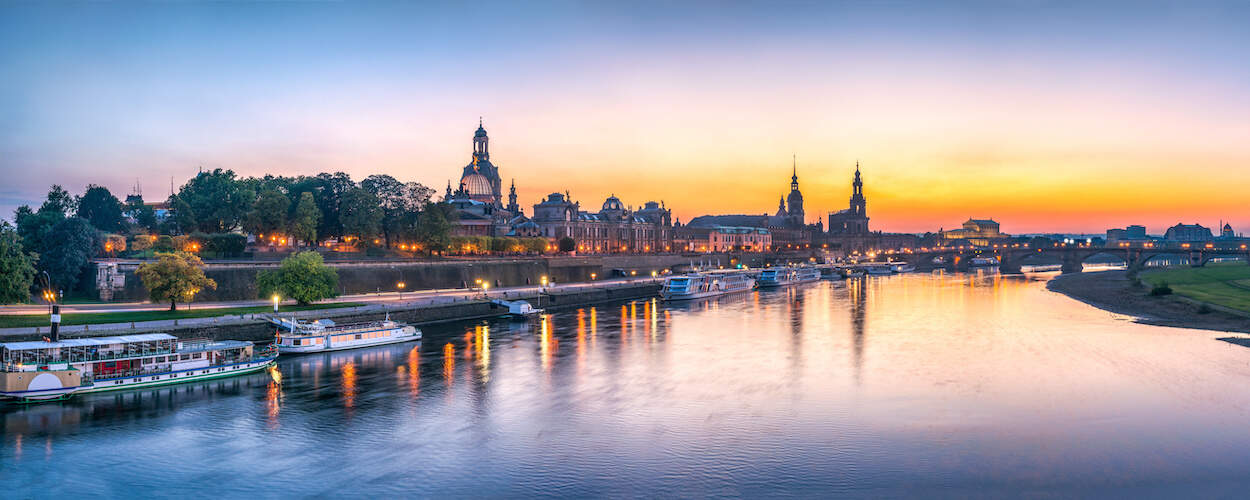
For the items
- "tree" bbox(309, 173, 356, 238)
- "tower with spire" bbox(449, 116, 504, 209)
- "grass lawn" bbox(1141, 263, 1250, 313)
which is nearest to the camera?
"grass lawn" bbox(1141, 263, 1250, 313)

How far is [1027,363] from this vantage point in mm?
48406

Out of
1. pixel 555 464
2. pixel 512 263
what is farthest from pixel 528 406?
pixel 512 263

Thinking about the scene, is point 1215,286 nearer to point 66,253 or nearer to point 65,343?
point 65,343

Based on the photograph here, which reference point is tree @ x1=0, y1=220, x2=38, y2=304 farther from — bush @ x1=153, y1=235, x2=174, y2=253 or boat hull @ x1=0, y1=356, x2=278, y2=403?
bush @ x1=153, y1=235, x2=174, y2=253

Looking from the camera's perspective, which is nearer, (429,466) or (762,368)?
(429,466)

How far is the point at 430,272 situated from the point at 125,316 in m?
41.9

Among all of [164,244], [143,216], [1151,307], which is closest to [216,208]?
[164,244]

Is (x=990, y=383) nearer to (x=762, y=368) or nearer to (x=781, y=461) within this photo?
(x=762, y=368)

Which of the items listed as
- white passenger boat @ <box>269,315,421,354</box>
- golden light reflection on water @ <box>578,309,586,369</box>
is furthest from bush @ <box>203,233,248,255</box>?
golden light reflection on water @ <box>578,309,586,369</box>

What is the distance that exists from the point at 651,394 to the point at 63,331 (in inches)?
1328

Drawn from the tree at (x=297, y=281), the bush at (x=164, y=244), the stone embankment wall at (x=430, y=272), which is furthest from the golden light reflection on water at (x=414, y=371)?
the bush at (x=164, y=244)

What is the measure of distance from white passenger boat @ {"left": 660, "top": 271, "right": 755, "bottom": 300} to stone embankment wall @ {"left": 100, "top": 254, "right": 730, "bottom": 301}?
1877 cm

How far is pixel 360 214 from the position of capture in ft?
313

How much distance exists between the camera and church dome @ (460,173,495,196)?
176 metres
